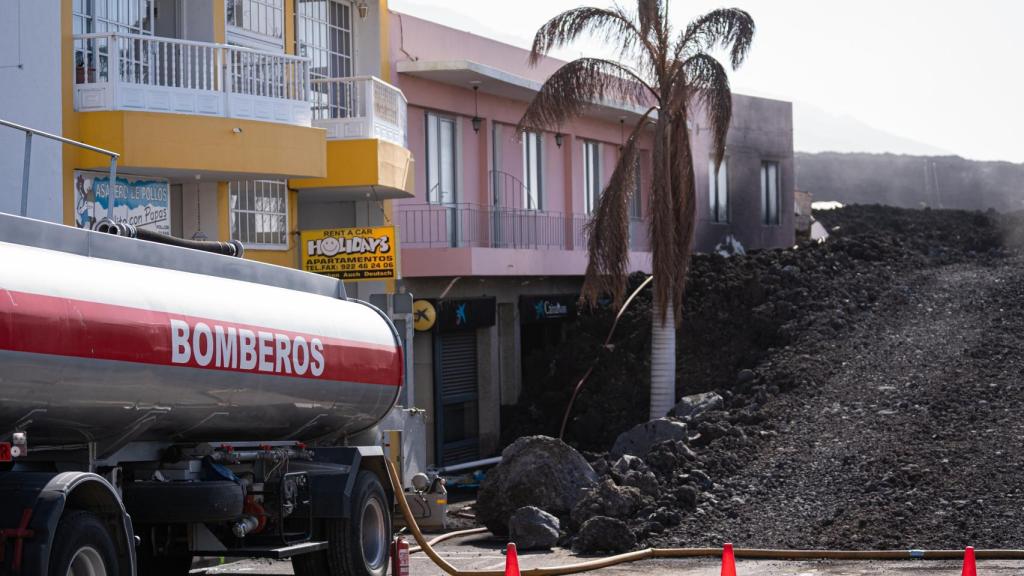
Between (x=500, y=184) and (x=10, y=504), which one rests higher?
(x=500, y=184)

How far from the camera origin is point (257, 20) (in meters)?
23.1

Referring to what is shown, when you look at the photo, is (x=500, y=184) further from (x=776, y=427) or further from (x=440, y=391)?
(x=776, y=427)

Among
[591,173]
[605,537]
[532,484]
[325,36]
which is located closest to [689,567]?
[605,537]

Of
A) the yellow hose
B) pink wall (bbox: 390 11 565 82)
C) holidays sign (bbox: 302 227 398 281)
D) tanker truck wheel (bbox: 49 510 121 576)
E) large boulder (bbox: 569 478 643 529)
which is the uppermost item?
pink wall (bbox: 390 11 565 82)

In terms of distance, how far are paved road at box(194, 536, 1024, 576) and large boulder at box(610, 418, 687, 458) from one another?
17.5ft

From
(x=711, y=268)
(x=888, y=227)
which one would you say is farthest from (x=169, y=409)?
(x=888, y=227)

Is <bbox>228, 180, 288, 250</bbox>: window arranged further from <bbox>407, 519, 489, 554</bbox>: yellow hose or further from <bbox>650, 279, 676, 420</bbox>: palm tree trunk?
<bbox>650, 279, 676, 420</bbox>: palm tree trunk

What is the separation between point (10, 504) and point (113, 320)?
1534 mm

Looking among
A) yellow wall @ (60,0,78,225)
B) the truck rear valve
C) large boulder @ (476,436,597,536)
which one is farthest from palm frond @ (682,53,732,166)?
the truck rear valve

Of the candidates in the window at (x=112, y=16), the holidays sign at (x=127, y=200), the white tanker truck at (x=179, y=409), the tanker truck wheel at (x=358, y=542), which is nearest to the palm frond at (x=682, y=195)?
the holidays sign at (x=127, y=200)

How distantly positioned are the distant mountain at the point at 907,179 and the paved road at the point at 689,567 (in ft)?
166

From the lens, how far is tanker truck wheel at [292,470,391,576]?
44.6 ft

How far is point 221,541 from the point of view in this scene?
12180 mm

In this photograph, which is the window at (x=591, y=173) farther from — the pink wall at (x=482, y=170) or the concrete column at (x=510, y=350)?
the concrete column at (x=510, y=350)
